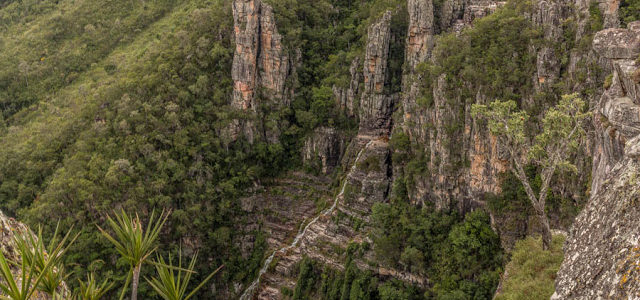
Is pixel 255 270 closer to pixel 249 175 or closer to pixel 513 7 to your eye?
pixel 249 175

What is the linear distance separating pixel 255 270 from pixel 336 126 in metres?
15.3

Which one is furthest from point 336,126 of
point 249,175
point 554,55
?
point 554,55

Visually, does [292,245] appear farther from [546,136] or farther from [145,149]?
[546,136]

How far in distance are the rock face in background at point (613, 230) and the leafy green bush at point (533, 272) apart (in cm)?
585

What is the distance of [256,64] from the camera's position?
4494 centimetres

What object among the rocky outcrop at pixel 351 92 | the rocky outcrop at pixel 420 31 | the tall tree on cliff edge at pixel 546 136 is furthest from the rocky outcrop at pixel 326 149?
the tall tree on cliff edge at pixel 546 136

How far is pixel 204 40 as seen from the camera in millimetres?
43562

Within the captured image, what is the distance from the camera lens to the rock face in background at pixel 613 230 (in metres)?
6.82

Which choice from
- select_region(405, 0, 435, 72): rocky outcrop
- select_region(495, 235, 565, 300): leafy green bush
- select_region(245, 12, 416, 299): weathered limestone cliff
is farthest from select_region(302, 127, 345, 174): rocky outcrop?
select_region(495, 235, 565, 300): leafy green bush

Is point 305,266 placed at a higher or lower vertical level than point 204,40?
lower

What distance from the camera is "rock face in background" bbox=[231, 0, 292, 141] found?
43.3 m

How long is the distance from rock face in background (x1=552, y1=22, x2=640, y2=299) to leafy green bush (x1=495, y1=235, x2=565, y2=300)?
19.2ft

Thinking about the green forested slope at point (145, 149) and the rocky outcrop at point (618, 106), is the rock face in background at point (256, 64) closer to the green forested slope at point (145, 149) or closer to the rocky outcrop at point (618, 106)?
the green forested slope at point (145, 149)

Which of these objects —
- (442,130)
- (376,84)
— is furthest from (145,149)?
(442,130)
